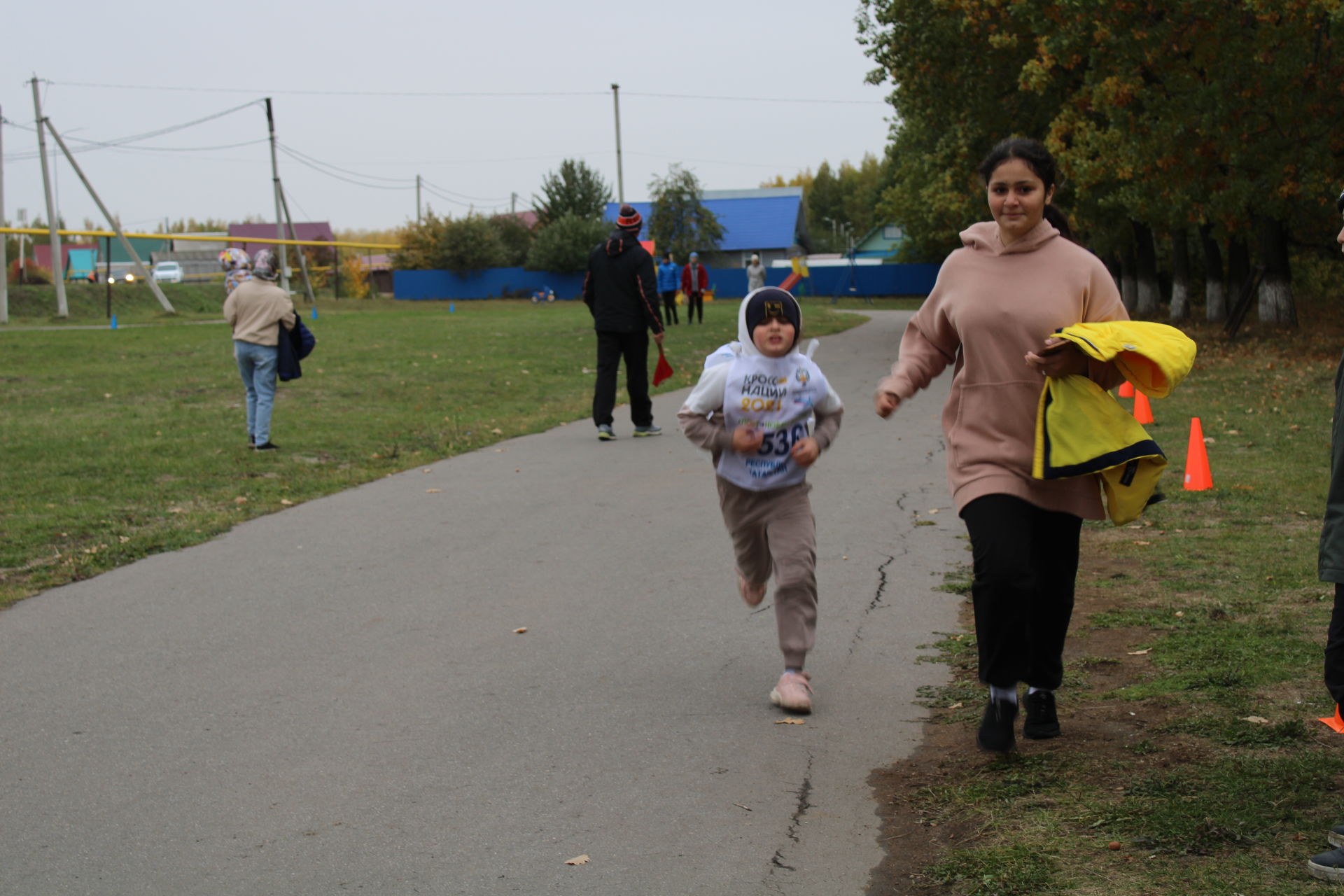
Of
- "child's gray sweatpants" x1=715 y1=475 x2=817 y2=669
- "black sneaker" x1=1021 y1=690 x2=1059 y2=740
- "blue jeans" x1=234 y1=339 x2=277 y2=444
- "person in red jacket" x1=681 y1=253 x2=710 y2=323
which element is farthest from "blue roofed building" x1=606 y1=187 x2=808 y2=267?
"black sneaker" x1=1021 y1=690 x2=1059 y2=740

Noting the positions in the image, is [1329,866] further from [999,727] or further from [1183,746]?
[999,727]

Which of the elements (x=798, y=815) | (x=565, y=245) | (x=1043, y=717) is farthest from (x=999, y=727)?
(x=565, y=245)

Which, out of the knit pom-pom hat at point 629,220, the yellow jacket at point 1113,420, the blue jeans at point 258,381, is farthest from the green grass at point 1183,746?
the blue jeans at point 258,381

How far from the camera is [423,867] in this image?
3.53 m

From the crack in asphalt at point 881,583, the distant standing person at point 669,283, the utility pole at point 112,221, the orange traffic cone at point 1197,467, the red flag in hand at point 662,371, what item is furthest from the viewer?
the utility pole at point 112,221

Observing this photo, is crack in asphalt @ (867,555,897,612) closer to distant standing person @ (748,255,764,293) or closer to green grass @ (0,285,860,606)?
green grass @ (0,285,860,606)

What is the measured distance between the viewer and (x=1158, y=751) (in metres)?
4.05

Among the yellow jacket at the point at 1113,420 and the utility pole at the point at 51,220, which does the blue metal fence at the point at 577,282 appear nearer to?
the utility pole at the point at 51,220

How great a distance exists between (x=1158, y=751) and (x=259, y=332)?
939 centimetres

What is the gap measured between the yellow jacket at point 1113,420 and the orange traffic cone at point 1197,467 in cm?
522

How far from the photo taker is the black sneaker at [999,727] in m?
4.10

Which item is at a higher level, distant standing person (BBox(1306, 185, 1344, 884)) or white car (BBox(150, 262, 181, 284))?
white car (BBox(150, 262, 181, 284))

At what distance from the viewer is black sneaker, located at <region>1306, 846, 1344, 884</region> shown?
118 inches

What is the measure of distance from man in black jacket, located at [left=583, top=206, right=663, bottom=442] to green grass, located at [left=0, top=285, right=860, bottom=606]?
1283 millimetres
